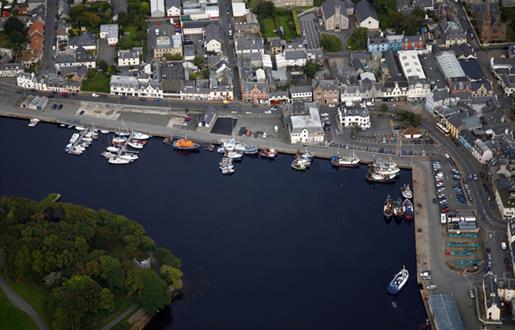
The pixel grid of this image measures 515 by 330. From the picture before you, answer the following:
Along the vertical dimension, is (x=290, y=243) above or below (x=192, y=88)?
below

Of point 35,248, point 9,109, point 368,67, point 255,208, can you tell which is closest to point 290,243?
point 255,208

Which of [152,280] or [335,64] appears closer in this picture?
[152,280]

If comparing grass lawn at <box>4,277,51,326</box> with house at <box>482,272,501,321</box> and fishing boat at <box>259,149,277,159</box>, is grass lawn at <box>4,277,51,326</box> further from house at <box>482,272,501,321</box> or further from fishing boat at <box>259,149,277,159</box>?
house at <box>482,272,501,321</box>

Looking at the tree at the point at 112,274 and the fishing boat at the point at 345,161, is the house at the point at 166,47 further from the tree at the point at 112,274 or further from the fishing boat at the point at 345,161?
the tree at the point at 112,274

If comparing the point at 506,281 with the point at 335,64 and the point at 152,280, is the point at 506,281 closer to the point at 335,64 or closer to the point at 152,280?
the point at 152,280

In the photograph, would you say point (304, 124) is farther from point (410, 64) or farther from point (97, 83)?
point (97, 83)

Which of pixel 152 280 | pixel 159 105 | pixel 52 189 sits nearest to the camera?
pixel 152 280

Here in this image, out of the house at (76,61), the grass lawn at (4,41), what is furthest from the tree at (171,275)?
the grass lawn at (4,41)
